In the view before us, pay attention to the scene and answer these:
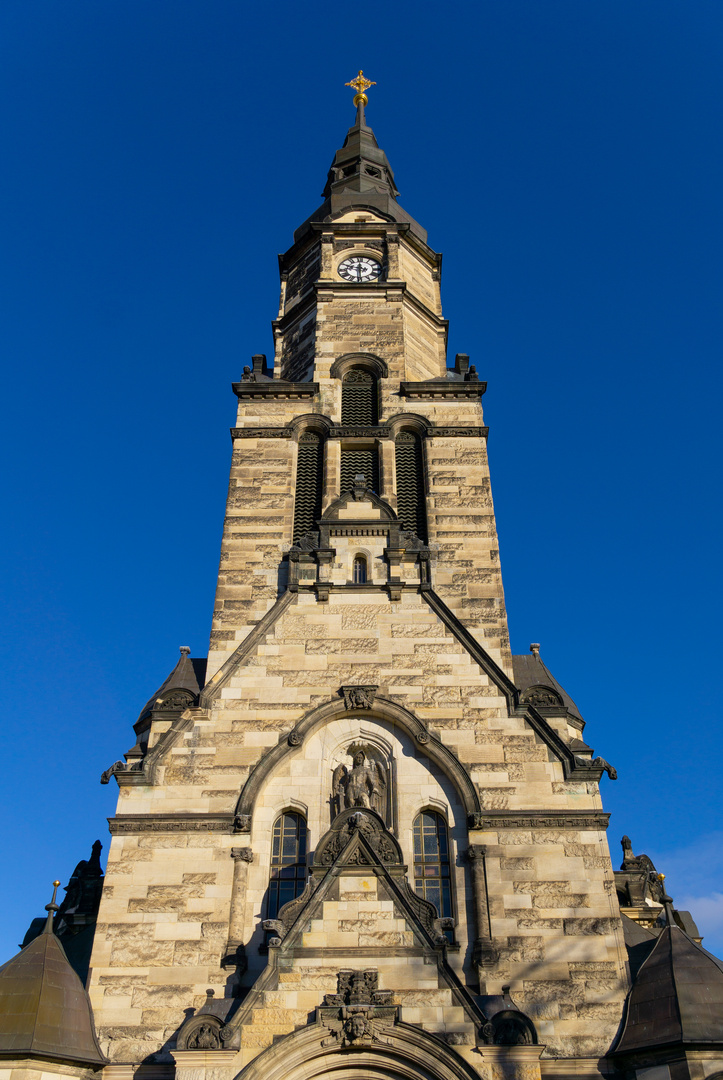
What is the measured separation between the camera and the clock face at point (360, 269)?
2580 centimetres

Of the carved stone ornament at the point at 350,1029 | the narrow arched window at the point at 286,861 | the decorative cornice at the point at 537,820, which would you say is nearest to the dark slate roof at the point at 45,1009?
the narrow arched window at the point at 286,861

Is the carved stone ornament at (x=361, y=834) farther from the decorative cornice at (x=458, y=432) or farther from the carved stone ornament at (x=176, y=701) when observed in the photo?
the decorative cornice at (x=458, y=432)

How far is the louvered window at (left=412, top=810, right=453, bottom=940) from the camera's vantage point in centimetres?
1528

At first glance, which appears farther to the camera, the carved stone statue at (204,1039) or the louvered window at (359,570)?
the louvered window at (359,570)

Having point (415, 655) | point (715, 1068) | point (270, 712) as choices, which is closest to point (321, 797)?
point (270, 712)

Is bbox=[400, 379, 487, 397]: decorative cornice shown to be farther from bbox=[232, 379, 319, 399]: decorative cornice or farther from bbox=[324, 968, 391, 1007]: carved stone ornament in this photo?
bbox=[324, 968, 391, 1007]: carved stone ornament

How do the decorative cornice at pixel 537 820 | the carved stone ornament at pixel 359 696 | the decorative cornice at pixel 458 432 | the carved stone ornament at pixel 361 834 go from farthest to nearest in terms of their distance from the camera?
the decorative cornice at pixel 458 432 < the carved stone ornament at pixel 359 696 < the decorative cornice at pixel 537 820 < the carved stone ornament at pixel 361 834

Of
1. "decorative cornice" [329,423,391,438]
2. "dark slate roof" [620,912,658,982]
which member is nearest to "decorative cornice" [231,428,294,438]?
"decorative cornice" [329,423,391,438]

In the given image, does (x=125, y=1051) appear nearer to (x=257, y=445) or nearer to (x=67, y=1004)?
(x=67, y=1004)

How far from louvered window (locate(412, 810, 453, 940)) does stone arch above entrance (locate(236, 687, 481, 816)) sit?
2.08 feet

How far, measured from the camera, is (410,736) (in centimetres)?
1680

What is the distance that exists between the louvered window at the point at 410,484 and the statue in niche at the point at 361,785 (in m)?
5.43

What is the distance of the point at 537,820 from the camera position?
51.5 feet

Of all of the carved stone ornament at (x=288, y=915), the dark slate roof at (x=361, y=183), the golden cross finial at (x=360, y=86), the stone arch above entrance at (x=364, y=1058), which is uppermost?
the golden cross finial at (x=360, y=86)
